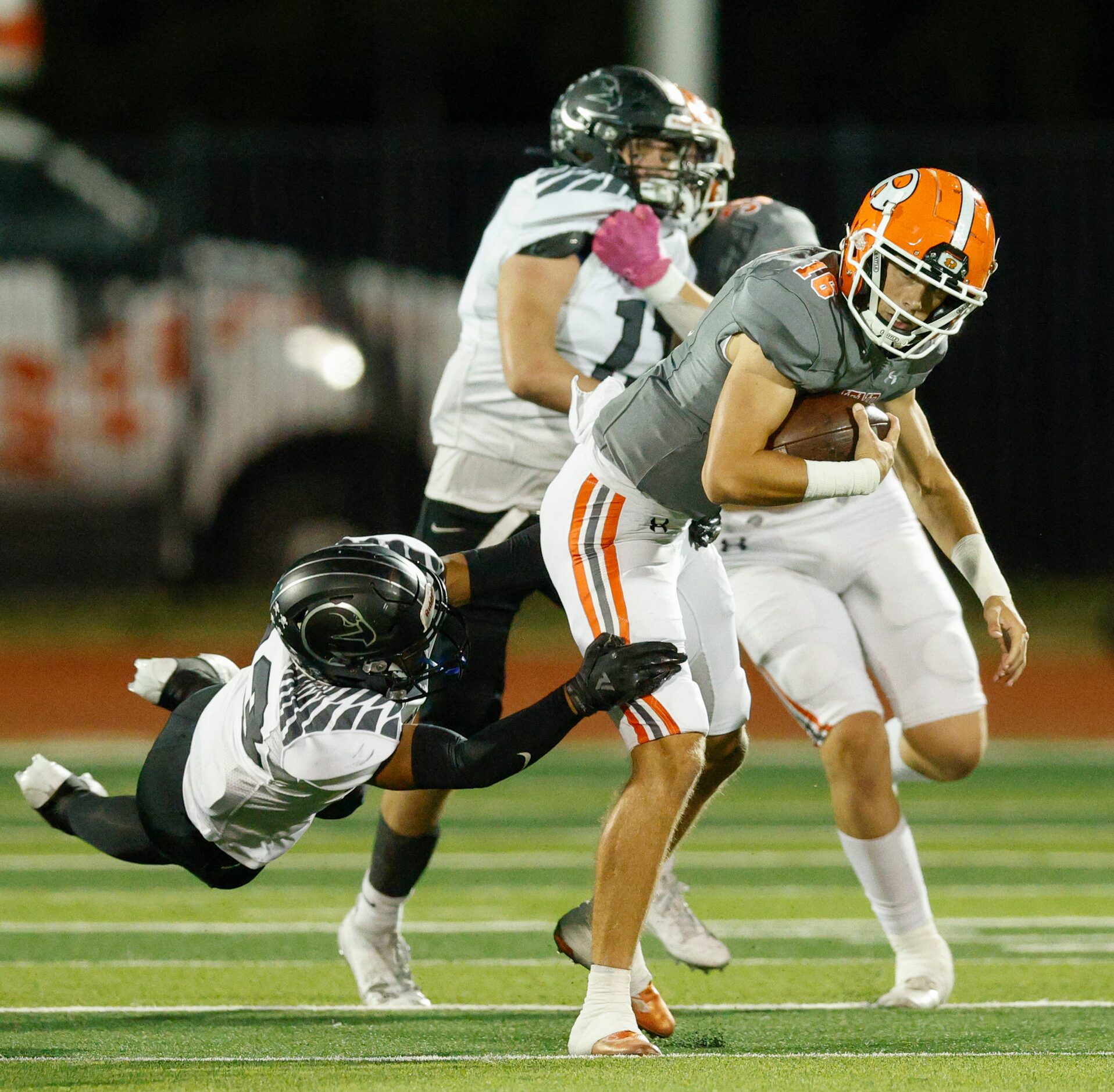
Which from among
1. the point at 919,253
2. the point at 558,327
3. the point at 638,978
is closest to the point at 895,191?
the point at 919,253

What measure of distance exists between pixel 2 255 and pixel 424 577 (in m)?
8.58

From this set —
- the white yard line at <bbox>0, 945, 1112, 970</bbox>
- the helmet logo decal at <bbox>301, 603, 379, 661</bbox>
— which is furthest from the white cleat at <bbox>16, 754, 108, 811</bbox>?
the helmet logo decal at <bbox>301, 603, 379, 661</bbox>

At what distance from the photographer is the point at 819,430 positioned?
4.14 meters

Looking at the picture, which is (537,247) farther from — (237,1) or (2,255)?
(237,1)

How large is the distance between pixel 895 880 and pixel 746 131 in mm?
12947

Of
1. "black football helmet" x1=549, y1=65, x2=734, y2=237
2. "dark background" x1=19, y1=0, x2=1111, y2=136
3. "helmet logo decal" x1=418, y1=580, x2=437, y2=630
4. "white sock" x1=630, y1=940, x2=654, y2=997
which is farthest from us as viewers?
"dark background" x1=19, y1=0, x2=1111, y2=136

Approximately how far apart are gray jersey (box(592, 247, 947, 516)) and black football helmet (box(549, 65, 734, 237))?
3.20 feet

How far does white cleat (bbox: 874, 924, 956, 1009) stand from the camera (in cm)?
474

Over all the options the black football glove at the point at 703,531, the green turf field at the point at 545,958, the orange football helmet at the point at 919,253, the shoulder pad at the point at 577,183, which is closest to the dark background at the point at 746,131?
the green turf field at the point at 545,958

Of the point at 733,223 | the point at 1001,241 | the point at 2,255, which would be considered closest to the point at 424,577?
the point at 733,223

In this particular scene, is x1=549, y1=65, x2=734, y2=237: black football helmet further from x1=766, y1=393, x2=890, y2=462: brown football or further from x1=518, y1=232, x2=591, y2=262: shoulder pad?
x1=766, y1=393, x2=890, y2=462: brown football

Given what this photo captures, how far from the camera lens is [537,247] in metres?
5.08

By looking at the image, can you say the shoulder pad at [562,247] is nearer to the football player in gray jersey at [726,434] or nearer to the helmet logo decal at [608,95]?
the helmet logo decal at [608,95]

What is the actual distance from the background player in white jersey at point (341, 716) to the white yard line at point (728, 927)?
1.29 metres
